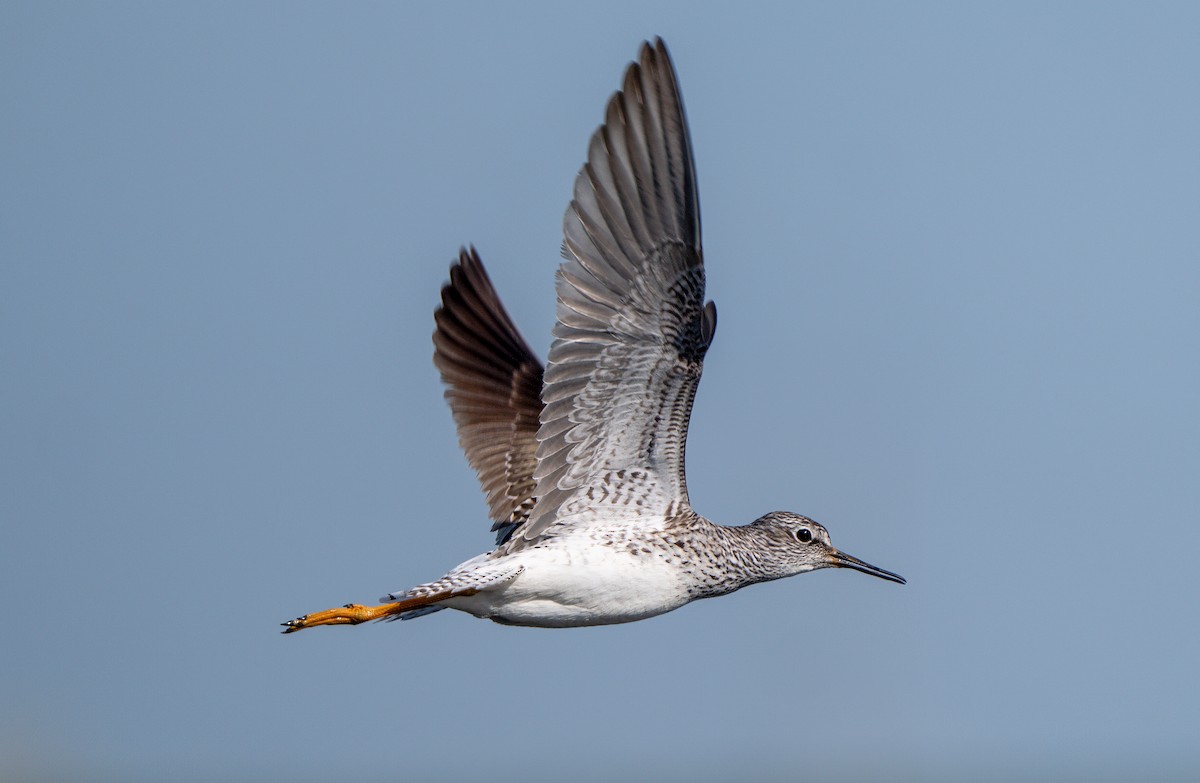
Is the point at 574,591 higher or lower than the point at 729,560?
lower

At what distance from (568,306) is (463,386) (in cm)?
335

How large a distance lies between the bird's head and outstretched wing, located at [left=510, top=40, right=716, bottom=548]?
124 cm

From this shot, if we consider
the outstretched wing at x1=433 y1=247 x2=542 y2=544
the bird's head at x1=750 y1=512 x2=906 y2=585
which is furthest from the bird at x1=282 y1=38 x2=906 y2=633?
the outstretched wing at x1=433 y1=247 x2=542 y2=544

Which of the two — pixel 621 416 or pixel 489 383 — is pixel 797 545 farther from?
pixel 489 383

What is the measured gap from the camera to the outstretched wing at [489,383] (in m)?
13.1

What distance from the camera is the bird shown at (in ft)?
33.7

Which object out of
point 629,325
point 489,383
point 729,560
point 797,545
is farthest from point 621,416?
point 489,383

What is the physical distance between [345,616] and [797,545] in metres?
3.93

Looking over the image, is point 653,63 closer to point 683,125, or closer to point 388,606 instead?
point 683,125

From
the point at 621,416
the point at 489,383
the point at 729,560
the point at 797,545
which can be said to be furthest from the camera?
the point at 489,383

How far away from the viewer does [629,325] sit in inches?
420

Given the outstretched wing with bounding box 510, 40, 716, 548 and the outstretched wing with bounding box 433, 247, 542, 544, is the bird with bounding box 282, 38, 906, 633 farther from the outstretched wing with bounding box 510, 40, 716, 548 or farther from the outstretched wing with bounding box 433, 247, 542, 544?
the outstretched wing with bounding box 433, 247, 542, 544

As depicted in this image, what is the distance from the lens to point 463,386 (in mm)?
13750

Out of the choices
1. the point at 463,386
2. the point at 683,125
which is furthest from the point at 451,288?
the point at 683,125
